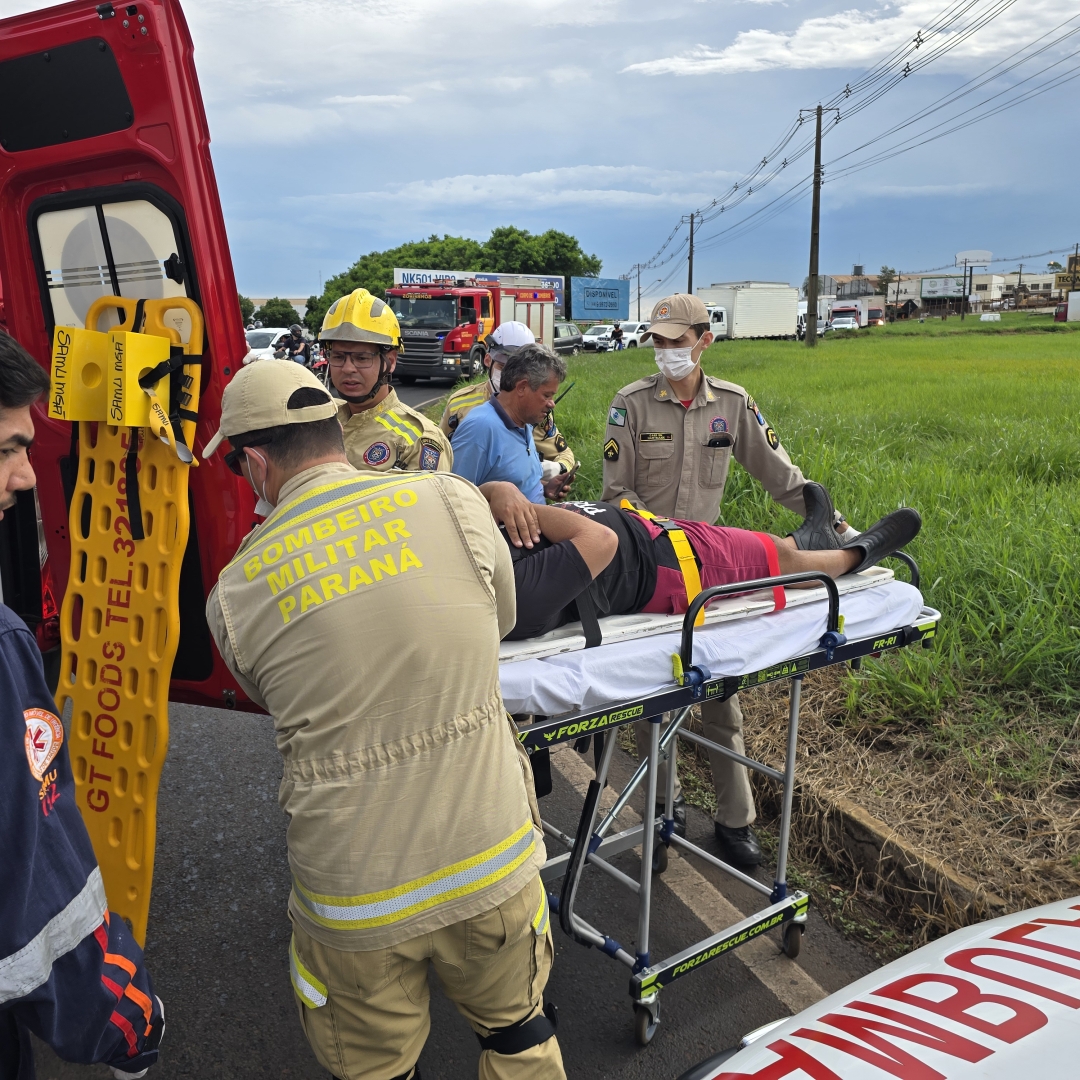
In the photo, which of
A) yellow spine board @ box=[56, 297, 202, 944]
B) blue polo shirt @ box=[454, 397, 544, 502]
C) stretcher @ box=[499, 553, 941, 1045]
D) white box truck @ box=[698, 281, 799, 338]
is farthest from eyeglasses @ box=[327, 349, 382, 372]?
white box truck @ box=[698, 281, 799, 338]

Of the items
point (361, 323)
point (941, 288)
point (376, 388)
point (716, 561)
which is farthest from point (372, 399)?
point (941, 288)

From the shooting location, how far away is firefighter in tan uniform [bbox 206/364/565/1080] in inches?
59.1

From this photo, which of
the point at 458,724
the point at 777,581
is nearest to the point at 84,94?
the point at 458,724

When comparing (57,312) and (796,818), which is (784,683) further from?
(57,312)

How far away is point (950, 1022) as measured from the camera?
1.49 metres

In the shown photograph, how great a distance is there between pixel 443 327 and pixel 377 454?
20192 millimetres

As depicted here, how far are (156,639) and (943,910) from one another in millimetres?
2636

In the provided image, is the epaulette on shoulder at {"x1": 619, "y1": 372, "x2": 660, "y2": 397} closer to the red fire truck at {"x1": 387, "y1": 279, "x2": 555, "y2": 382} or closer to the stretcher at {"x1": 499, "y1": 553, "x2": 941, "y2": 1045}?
the stretcher at {"x1": 499, "y1": 553, "x2": 941, "y2": 1045}

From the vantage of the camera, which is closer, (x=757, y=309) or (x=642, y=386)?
(x=642, y=386)

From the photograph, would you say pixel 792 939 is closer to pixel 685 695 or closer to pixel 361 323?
pixel 685 695

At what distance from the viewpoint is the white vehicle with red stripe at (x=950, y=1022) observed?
1.39m

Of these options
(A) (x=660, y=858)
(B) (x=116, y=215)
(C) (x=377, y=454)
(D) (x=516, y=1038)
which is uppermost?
(B) (x=116, y=215)

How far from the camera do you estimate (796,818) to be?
3.44 m

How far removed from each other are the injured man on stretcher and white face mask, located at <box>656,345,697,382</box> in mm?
814
